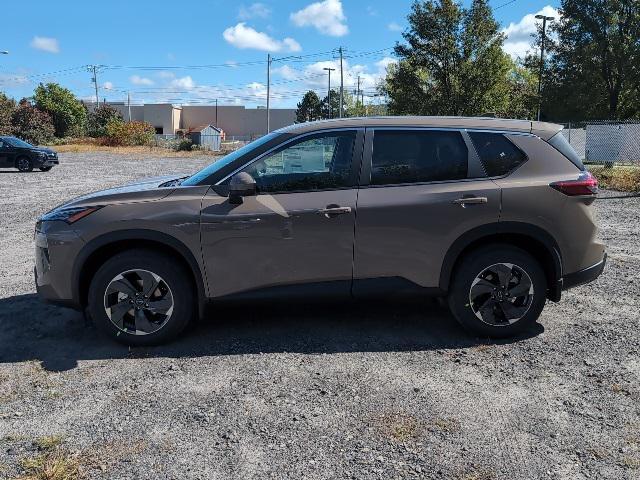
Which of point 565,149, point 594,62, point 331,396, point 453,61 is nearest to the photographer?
point 331,396

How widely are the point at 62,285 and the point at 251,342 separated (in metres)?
1.51

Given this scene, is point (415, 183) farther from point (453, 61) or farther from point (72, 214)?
point (453, 61)

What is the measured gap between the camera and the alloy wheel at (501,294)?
442 centimetres

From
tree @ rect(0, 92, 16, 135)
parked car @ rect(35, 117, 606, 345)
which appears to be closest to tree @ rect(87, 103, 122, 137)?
tree @ rect(0, 92, 16, 135)

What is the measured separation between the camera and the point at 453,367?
4039mm

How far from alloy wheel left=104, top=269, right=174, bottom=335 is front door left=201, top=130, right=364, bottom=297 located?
390mm

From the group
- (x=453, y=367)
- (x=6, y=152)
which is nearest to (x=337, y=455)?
(x=453, y=367)

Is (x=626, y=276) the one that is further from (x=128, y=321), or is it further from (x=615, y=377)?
(x=128, y=321)

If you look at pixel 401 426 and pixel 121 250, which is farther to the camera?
pixel 121 250

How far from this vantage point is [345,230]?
429 cm

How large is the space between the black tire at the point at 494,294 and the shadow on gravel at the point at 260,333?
0.14 m

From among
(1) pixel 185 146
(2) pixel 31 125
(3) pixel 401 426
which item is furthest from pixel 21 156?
(2) pixel 31 125

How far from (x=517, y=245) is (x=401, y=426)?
79.2 inches

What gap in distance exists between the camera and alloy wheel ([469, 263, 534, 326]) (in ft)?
14.5
